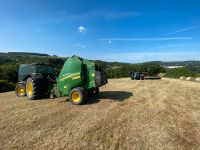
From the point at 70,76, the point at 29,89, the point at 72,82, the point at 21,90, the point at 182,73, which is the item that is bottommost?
the point at 182,73

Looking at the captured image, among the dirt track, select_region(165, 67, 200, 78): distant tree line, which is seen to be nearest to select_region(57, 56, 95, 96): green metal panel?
the dirt track

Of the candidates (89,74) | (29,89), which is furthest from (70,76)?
(29,89)

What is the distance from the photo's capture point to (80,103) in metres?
8.94

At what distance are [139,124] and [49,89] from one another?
6.29 meters

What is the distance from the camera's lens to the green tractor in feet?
30.1

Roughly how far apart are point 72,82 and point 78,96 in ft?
2.53

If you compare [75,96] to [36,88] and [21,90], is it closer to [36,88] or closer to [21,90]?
[36,88]

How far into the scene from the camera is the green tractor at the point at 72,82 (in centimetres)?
917

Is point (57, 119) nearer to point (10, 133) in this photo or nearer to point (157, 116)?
point (10, 133)

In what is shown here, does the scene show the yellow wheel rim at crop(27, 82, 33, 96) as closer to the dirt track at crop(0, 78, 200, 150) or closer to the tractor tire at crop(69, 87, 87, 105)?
the dirt track at crop(0, 78, 200, 150)

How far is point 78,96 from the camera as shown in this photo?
29.9 feet

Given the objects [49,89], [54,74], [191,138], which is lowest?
[191,138]

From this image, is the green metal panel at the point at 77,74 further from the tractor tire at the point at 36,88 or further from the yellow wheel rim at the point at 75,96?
the tractor tire at the point at 36,88

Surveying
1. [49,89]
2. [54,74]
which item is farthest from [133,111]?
[54,74]
